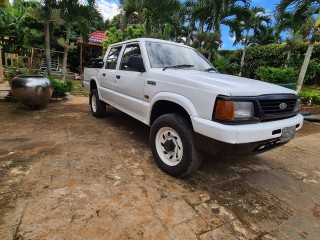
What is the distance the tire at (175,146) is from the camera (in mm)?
2607

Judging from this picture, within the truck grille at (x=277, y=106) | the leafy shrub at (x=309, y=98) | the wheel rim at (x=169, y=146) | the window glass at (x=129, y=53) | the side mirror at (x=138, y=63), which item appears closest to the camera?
the truck grille at (x=277, y=106)

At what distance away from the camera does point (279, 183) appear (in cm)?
303

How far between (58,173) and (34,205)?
0.67 meters

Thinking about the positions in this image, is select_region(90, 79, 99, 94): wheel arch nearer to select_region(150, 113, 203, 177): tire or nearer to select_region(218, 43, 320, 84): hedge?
select_region(150, 113, 203, 177): tire

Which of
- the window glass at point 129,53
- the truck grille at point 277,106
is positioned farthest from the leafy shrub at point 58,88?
the truck grille at point 277,106

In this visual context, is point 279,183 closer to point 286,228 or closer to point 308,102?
point 286,228

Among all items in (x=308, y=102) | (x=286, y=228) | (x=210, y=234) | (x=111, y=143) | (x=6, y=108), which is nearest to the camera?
(x=210, y=234)

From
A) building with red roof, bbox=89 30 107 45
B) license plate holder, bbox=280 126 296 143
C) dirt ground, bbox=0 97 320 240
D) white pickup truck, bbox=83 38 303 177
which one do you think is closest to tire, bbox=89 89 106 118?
dirt ground, bbox=0 97 320 240

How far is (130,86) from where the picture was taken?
379 centimetres

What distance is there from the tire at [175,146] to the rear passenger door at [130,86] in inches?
25.6

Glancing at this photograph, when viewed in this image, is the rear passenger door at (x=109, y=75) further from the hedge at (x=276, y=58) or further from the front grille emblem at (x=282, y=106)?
the hedge at (x=276, y=58)

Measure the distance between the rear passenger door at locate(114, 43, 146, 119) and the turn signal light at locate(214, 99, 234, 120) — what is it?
1.50 meters

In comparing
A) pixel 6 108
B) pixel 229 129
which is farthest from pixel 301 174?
pixel 6 108

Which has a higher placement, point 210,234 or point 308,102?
point 308,102
